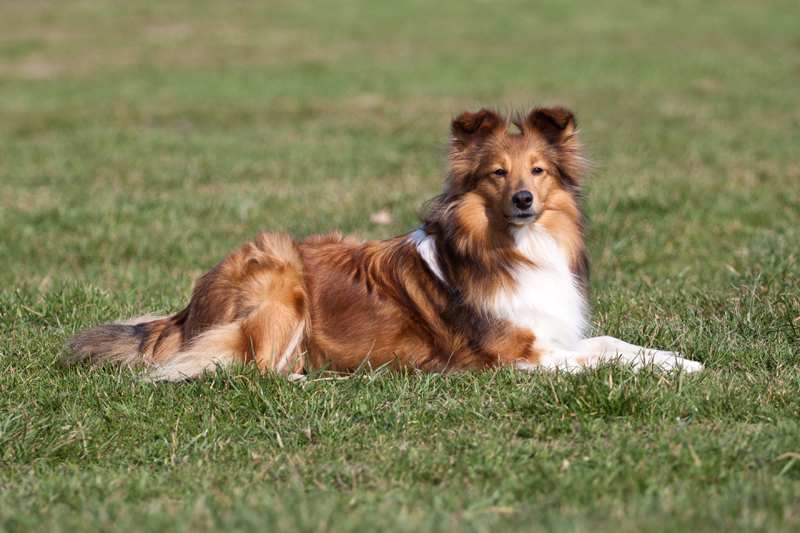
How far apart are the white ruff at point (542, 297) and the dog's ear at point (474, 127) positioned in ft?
1.84

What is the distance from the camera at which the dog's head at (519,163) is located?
410cm

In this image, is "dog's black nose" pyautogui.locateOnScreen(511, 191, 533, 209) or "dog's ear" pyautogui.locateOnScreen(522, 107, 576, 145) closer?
"dog's black nose" pyautogui.locateOnScreen(511, 191, 533, 209)

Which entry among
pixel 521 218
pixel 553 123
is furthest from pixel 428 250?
pixel 553 123

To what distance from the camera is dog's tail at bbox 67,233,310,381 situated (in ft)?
13.9

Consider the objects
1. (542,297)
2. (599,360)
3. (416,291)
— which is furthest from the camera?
(416,291)

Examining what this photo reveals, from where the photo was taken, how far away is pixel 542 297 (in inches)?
165

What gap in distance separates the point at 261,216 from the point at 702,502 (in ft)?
18.9

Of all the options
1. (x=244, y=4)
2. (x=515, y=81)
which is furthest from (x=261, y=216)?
(x=244, y=4)

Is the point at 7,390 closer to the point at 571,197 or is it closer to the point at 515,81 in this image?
the point at 571,197

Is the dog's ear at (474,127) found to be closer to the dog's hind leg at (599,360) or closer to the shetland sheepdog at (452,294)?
the shetland sheepdog at (452,294)

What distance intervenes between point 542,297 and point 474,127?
1000 millimetres

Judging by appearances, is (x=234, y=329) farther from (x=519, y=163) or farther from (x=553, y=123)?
(x=553, y=123)

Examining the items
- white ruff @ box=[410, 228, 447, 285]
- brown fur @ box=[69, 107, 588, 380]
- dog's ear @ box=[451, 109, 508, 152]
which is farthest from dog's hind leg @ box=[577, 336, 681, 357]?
dog's ear @ box=[451, 109, 508, 152]

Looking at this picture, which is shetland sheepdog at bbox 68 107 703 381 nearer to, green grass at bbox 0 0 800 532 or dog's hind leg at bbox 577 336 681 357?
dog's hind leg at bbox 577 336 681 357
